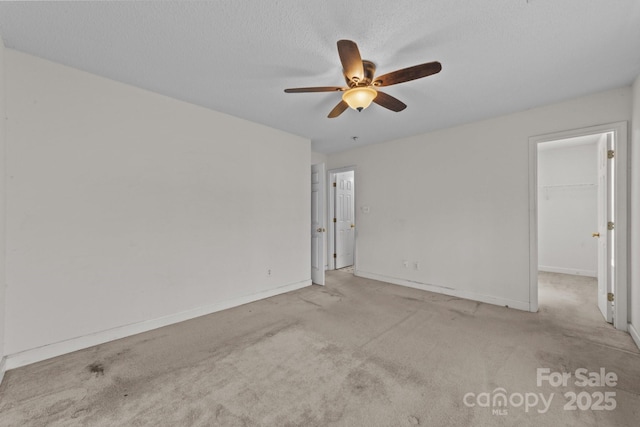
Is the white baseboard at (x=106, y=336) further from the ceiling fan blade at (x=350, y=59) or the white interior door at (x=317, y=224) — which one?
the ceiling fan blade at (x=350, y=59)

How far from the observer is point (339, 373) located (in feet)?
6.59

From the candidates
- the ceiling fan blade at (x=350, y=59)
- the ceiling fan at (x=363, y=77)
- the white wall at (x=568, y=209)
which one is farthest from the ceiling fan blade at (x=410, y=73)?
the white wall at (x=568, y=209)

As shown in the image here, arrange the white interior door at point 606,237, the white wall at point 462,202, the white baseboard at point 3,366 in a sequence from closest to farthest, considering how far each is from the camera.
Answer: the white baseboard at point 3,366, the white interior door at point 606,237, the white wall at point 462,202

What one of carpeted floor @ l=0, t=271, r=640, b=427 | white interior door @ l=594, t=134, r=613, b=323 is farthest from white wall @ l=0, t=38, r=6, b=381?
white interior door @ l=594, t=134, r=613, b=323

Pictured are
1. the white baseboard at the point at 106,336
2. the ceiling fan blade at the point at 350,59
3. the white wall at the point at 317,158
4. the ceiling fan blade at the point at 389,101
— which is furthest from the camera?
the white wall at the point at 317,158

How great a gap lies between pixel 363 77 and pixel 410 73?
34 cm

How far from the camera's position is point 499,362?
216 cm

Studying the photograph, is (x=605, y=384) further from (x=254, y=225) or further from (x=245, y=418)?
(x=254, y=225)

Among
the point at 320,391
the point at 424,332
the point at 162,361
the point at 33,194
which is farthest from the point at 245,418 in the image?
the point at 33,194

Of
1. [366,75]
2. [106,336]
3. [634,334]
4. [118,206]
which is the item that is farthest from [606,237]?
[106,336]

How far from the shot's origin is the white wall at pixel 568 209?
4.95 metres

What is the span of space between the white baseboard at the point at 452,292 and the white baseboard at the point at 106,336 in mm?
2309

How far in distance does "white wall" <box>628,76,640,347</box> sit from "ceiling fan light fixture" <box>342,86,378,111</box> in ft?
8.62

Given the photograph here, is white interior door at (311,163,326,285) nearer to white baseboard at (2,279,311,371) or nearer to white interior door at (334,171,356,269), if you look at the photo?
white interior door at (334,171,356,269)
